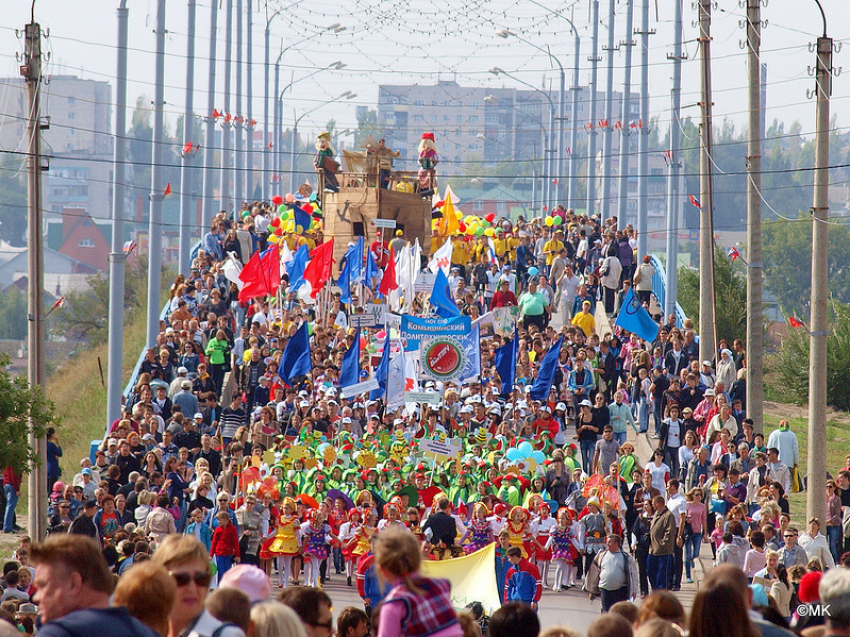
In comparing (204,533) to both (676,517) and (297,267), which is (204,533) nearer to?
(676,517)

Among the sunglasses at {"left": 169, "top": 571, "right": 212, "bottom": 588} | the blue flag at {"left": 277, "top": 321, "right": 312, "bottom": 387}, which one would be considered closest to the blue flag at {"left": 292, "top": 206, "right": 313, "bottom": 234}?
the blue flag at {"left": 277, "top": 321, "right": 312, "bottom": 387}

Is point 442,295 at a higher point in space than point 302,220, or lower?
lower

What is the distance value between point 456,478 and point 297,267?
36.6ft

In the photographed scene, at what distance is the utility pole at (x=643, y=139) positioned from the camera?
33.1 m

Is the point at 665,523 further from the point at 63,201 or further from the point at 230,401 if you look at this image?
the point at 63,201

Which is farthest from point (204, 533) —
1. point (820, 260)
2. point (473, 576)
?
point (820, 260)

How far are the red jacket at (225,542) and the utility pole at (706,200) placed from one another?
12522 mm

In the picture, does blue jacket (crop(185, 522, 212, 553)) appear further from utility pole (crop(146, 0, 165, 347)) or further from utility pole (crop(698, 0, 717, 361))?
utility pole (crop(146, 0, 165, 347))

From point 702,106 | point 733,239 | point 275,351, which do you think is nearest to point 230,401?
point 275,351

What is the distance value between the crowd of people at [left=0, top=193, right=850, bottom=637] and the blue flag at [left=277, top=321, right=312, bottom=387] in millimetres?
282

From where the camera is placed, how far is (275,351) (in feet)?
76.1

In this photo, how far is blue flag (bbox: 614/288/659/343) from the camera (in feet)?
75.0

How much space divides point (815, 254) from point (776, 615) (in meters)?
12.4

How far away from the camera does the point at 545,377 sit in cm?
2109
